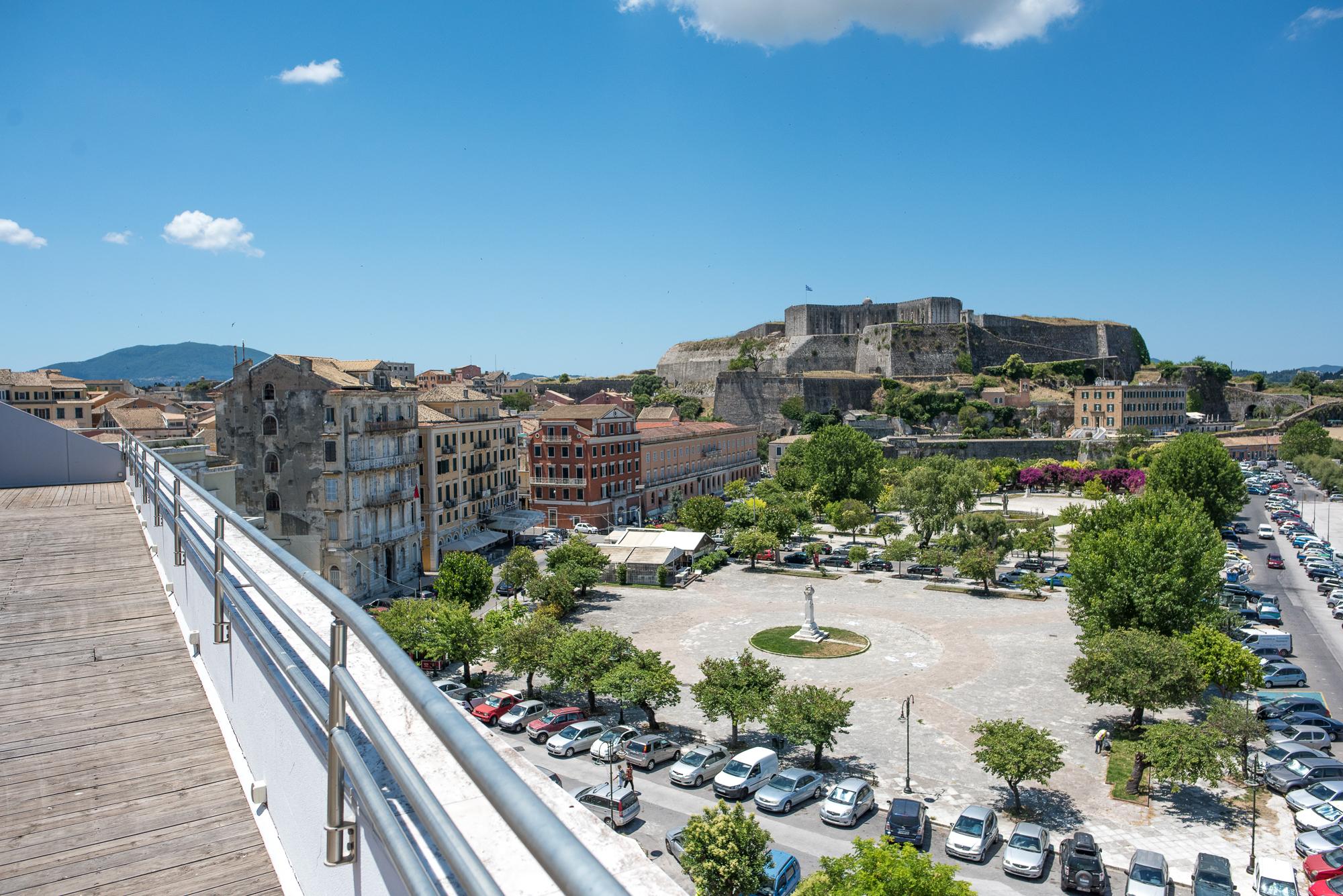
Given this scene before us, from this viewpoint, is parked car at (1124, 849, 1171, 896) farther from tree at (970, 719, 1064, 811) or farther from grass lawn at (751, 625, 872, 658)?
grass lawn at (751, 625, 872, 658)

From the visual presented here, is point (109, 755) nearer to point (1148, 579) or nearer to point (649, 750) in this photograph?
point (649, 750)

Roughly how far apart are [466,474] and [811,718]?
2296 cm

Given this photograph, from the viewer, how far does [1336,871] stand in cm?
1212

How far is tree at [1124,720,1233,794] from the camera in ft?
45.8

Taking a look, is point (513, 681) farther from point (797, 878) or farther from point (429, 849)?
point (429, 849)

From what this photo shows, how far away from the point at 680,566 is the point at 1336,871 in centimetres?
2406

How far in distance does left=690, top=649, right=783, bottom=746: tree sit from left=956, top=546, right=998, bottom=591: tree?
1509 cm

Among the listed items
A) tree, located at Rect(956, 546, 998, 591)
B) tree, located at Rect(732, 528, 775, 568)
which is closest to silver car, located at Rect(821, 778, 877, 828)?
tree, located at Rect(956, 546, 998, 591)

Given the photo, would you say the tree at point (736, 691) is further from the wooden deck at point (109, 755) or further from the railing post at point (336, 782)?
the railing post at point (336, 782)

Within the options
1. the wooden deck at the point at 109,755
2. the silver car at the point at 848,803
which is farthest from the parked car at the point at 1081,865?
the wooden deck at the point at 109,755

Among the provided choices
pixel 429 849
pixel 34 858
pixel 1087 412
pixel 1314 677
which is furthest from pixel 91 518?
pixel 1087 412

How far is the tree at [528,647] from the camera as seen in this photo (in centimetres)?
1883

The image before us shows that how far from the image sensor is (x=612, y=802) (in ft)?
44.7

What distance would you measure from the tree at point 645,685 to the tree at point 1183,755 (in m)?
8.44
